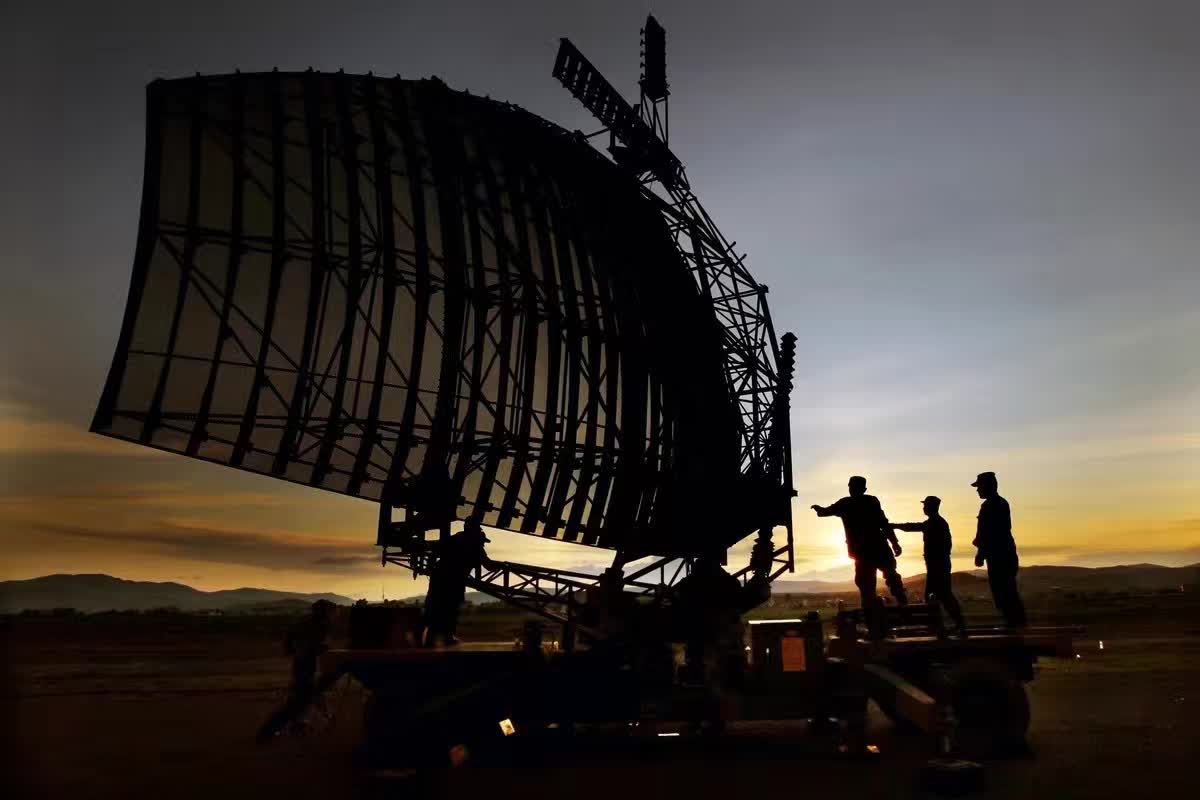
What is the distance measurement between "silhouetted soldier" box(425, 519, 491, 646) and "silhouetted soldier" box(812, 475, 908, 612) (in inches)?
198

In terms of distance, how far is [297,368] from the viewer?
13164mm

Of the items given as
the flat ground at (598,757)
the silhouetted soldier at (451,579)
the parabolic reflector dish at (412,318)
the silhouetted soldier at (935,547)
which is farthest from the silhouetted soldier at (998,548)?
the silhouetted soldier at (451,579)

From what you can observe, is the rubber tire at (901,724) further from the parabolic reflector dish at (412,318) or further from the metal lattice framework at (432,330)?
the parabolic reflector dish at (412,318)

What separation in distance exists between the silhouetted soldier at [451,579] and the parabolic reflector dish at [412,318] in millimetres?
1034

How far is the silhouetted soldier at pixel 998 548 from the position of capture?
40.4 ft

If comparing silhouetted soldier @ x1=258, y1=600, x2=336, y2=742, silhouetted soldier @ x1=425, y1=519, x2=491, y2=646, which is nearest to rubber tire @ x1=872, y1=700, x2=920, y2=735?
silhouetted soldier @ x1=425, y1=519, x2=491, y2=646

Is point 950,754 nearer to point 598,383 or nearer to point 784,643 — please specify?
point 784,643

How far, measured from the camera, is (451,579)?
12.9 metres

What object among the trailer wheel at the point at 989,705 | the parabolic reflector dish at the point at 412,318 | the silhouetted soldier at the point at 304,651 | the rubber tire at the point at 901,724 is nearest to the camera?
the trailer wheel at the point at 989,705

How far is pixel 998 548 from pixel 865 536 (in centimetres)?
187

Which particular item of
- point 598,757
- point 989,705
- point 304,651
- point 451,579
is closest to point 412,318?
point 451,579

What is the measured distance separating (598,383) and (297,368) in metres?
5.34

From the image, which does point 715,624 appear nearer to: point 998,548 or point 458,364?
point 998,548

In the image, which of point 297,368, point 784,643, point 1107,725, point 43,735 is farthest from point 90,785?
point 1107,725
